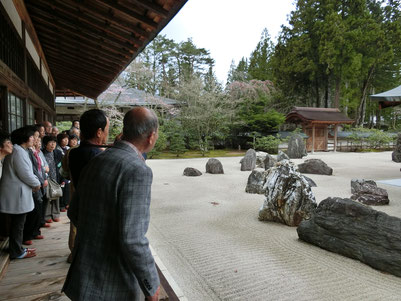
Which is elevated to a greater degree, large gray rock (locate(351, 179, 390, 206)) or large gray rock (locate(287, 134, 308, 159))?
large gray rock (locate(287, 134, 308, 159))

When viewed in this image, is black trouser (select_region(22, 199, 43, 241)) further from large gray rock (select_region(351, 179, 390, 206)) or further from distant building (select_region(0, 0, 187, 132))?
large gray rock (select_region(351, 179, 390, 206))

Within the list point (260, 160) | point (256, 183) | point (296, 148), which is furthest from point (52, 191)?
point (296, 148)

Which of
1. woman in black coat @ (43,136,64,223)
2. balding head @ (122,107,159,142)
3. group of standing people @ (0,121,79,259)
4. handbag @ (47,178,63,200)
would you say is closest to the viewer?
balding head @ (122,107,159,142)

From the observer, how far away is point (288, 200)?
454 centimetres

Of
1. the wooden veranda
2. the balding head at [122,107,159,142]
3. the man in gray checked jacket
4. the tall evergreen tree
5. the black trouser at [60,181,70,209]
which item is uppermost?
the tall evergreen tree

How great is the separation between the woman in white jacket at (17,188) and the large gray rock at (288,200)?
11.3 feet

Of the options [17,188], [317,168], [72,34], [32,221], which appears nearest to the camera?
[17,188]

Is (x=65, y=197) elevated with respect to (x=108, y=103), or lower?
lower

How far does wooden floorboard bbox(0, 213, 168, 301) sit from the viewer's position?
2.01m

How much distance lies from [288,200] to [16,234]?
12.1ft

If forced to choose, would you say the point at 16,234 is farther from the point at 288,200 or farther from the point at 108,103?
the point at 108,103

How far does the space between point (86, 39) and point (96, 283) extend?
3841 millimetres

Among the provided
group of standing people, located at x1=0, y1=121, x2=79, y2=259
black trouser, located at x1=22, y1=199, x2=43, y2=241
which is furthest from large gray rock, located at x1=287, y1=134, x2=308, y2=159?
group of standing people, located at x1=0, y1=121, x2=79, y2=259

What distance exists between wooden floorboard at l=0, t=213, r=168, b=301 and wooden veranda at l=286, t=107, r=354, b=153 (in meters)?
17.6
